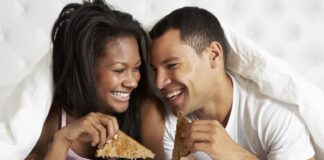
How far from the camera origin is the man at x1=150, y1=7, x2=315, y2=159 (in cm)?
121

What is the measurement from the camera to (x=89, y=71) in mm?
1341

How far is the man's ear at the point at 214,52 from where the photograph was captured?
1.35 metres

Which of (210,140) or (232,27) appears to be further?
(232,27)

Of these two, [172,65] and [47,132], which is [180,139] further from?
[47,132]

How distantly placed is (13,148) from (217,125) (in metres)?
0.60

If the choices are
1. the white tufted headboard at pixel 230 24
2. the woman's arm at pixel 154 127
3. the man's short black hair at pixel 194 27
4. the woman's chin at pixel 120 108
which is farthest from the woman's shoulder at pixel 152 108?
the white tufted headboard at pixel 230 24

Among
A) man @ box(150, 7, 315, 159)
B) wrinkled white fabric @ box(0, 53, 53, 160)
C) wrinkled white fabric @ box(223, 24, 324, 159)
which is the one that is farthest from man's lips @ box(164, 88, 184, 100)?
wrinkled white fabric @ box(0, 53, 53, 160)

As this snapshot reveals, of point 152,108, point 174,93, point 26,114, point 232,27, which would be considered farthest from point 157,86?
point 232,27

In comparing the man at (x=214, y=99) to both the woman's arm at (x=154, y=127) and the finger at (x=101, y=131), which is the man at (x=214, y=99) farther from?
the finger at (x=101, y=131)

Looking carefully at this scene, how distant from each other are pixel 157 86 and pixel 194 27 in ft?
0.73

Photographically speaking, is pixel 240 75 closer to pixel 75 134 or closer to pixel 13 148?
pixel 75 134

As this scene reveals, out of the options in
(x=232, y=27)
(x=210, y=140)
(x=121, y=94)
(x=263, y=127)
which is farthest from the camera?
(x=232, y=27)

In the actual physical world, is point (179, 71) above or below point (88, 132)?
above

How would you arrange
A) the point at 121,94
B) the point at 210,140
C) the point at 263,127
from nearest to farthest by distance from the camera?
the point at 210,140 → the point at 263,127 → the point at 121,94
